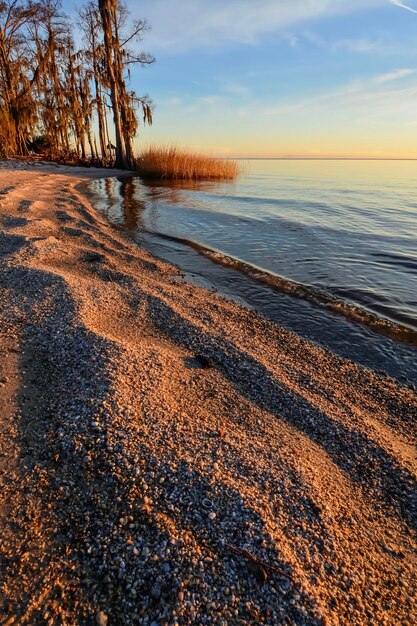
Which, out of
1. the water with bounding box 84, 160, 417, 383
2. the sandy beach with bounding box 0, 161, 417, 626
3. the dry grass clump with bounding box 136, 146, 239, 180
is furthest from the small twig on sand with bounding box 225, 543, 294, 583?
the dry grass clump with bounding box 136, 146, 239, 180

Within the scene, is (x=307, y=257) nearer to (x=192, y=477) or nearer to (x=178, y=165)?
(x=192, y=477)

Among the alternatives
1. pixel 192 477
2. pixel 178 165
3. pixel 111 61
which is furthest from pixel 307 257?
pixel 111 61

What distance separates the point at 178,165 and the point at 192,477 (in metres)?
28.3

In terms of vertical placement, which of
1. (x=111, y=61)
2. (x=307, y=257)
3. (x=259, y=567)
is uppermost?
(x=111, y=61)

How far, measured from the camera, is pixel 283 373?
4.33 metres

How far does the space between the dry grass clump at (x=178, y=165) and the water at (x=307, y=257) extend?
28.6 ft

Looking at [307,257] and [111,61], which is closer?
[307,257]

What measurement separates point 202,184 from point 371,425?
26.1 meters

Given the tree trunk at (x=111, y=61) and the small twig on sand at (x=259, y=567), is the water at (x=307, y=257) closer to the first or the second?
the small twig on sand at (x=259, y=567)

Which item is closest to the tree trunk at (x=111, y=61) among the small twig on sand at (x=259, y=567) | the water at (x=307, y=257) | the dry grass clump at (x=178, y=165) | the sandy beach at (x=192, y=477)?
the dry grass clump at (x=178, y=165)

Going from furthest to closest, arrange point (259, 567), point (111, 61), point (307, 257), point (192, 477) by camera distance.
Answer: point (111, 61)
point (307, 257)
point (192, 477)
point (259, 567)

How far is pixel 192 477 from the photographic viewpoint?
2.53m

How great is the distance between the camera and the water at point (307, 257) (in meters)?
5.96

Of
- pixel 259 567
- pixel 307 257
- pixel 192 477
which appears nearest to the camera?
pixel 259 567
